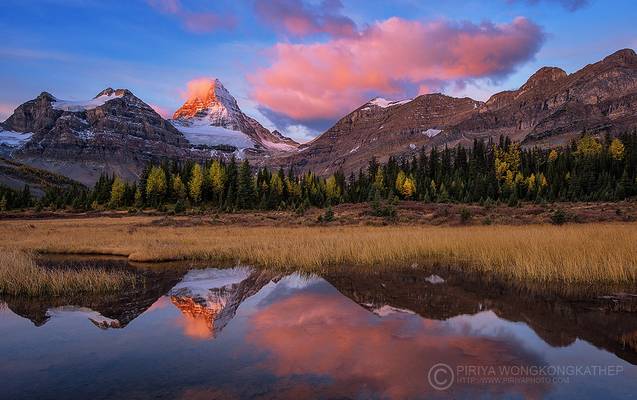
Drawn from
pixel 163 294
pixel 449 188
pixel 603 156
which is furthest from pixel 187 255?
pixel 603 156

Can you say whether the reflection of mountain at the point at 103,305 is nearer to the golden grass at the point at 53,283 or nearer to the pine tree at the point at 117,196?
the golden grass at the point at 53,283

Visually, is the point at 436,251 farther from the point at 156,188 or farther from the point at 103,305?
the point at 156,188

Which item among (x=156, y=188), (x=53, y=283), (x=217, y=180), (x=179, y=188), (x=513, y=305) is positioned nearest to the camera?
(x=513, y=305)

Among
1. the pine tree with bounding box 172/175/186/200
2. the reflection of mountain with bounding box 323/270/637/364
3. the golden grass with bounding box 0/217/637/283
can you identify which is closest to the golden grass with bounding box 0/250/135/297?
the golden grass with bounding box 0/217/637/283

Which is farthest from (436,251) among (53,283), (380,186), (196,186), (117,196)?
(380,186)

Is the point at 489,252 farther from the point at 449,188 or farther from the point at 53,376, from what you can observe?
the point at 449,188

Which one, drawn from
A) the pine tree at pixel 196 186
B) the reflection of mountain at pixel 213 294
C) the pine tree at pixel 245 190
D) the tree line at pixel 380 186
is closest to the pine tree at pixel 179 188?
the tree line at pixel 380 186

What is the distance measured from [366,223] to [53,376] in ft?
114

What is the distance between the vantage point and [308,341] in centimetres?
1083

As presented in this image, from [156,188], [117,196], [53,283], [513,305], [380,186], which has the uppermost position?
[380,186]

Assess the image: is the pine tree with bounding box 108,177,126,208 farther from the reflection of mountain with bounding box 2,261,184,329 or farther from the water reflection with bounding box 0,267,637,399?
the water reflection with bounding box 0,267,637,399

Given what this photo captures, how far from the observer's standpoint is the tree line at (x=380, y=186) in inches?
3199

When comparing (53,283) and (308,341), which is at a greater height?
(308,341)

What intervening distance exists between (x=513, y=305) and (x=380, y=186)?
9059 cm
